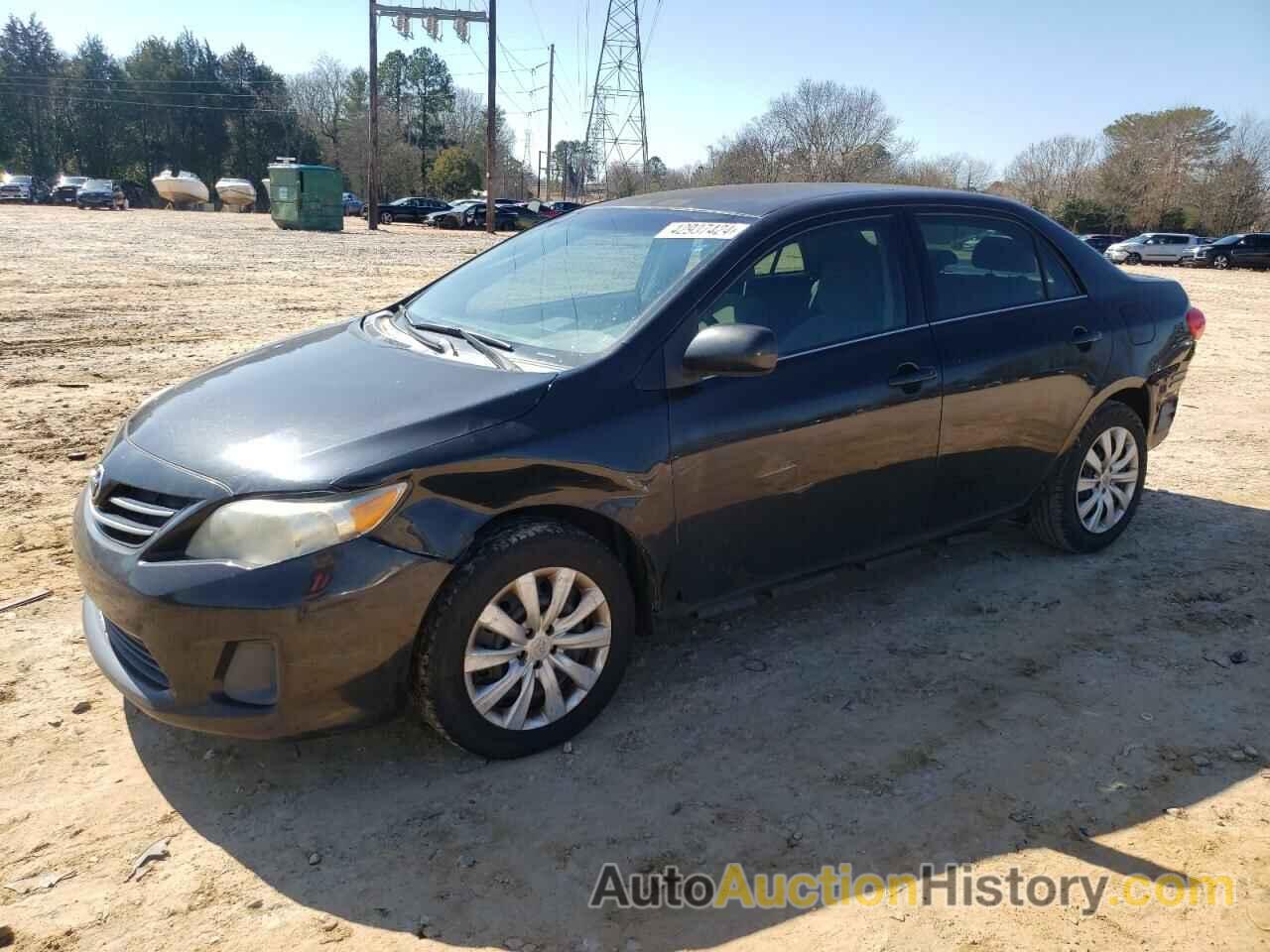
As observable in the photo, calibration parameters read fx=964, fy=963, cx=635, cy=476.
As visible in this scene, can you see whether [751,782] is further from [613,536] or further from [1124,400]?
[1124,400]

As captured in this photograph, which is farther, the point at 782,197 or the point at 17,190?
the point at 17,190

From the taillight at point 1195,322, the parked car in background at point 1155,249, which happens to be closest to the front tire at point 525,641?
the taillight at point 1195,322

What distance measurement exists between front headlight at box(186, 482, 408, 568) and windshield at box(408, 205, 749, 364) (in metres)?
0.94

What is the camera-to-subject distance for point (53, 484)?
5.52m

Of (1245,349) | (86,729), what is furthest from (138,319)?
(1245,349)

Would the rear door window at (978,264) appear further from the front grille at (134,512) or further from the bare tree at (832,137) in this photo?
the bare tree at (832,137)

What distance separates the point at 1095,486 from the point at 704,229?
8.38ft

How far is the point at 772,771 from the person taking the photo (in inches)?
122

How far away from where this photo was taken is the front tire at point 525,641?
2873 mm

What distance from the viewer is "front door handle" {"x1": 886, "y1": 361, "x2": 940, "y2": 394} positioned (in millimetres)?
3816

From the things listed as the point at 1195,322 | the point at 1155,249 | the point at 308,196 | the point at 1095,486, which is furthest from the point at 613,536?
the point at 1155,249

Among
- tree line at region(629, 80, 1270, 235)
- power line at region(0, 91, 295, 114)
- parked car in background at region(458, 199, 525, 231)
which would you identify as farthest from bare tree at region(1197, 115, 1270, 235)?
power line at region(0, 91, 295, 114)

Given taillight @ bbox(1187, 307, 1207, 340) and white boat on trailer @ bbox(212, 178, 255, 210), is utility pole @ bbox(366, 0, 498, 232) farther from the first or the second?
taillight @ bbox(1187, 307, 1207, 340)

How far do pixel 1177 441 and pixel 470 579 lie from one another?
655cm
